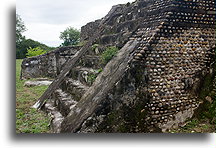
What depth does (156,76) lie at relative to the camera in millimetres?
3797

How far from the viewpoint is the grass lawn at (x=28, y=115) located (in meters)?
4.15

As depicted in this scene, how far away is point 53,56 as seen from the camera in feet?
28.6

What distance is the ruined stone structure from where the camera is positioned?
3.53m

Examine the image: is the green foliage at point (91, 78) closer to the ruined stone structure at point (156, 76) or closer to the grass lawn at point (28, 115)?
the ruined stone structure at point (156, 76)

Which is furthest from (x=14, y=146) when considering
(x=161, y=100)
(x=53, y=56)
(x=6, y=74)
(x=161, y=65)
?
(x=53, y=56)

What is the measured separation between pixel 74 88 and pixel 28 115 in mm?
1141

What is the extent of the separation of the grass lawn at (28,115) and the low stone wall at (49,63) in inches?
62.0

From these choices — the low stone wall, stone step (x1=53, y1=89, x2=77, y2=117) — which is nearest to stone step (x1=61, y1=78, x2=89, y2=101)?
stone step (x1=53, y1=89, x2=77, y2=117)

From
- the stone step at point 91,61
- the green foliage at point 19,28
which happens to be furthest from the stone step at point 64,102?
the green foliage at point 19,28

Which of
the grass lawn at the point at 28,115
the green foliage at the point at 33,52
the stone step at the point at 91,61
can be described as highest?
the green foliage at the point at 33,52

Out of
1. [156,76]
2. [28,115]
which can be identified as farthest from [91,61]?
[156,76]

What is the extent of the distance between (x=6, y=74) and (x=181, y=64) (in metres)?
2.92

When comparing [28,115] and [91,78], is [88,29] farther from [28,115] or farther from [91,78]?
[28,115]
